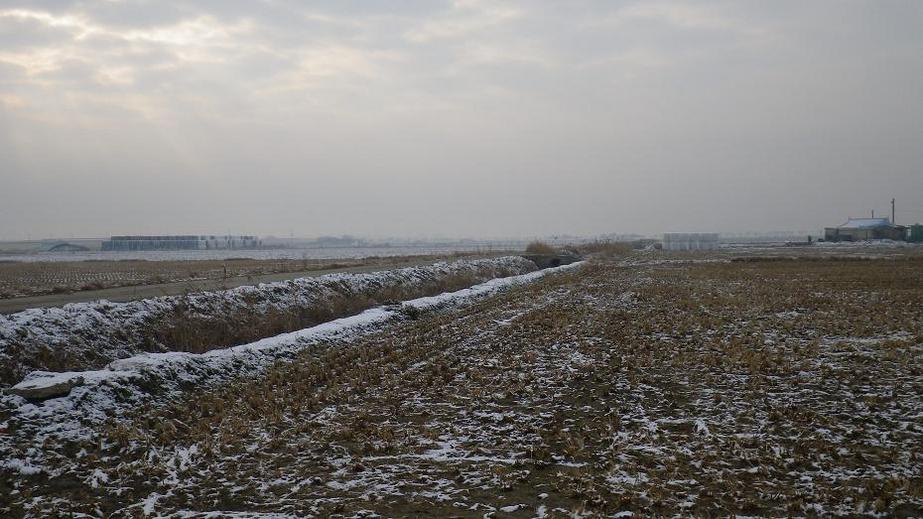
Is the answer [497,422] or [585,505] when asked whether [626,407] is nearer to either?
[497,422]

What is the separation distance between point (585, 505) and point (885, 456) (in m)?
4.33

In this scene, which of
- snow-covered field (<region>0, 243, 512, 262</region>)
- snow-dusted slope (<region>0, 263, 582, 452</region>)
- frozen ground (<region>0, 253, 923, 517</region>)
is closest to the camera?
frozen ground (<region>0, 253, 923, 517</region>)

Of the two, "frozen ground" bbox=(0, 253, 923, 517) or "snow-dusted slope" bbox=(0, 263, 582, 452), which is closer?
"frozen ground" bbox=(0, 253, 923, 517)

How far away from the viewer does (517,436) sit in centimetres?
909

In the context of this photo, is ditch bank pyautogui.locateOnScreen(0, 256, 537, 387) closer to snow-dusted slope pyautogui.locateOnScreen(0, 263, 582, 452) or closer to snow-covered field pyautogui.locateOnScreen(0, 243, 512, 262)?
snow-dusted slope pyautogui.locateOnScreen(0, 263, 582, 452)

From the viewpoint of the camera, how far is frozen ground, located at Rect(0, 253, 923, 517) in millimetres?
6875

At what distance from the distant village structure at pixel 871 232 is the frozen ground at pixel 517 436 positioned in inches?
5444

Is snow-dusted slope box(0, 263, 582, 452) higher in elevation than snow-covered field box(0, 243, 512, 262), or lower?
lower

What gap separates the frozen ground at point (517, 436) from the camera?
688cm

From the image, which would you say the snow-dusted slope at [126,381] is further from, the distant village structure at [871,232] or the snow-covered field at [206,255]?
the distant village structure at [871,232]

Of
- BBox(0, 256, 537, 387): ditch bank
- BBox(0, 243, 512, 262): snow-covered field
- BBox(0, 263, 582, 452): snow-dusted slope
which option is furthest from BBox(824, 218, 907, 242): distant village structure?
BBox(0, 263, 582, 452): snow-dusted slope

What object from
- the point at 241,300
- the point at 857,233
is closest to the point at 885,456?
the point at 241,300

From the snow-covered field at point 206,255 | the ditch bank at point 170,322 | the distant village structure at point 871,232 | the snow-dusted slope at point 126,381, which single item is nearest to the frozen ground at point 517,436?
the snow-dusted slope at point 126,381

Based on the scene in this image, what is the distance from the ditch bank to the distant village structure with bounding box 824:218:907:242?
5438 inches
